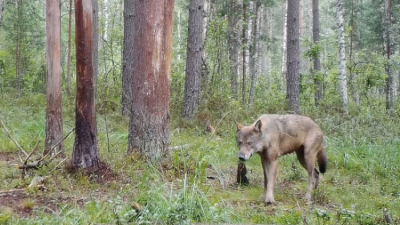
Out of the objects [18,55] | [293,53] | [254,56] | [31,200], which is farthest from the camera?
[18,55]

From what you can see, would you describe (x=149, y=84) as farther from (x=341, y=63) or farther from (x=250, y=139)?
(x=341, y=63)

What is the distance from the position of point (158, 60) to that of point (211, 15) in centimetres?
1553

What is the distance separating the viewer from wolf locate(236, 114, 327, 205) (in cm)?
704

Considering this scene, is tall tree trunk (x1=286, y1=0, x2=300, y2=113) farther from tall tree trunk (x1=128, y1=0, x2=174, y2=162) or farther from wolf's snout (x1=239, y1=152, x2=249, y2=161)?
wolf's snout (x1=239, y1=152, x2=249, y2=161)

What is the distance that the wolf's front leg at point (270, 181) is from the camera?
6.82m

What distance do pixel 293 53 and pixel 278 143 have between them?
32.9 ft

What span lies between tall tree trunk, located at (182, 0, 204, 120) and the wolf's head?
7.35 m

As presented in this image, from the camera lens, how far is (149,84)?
27.2 ft

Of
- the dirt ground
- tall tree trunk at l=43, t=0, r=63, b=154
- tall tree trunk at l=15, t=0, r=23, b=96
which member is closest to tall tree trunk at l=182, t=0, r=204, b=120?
tall tree trunk at l=43, t=0, r=63, b=154

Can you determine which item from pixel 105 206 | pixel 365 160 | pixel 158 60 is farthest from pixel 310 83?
pixel 105 206

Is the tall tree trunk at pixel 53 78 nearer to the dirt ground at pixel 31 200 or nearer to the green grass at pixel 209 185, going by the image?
the green grass at pixel 209 185

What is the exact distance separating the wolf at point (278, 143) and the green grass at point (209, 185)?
372 millimetres

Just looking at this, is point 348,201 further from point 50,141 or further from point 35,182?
point 50,141

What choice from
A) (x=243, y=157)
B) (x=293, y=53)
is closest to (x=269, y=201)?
(x=243, y=157)
